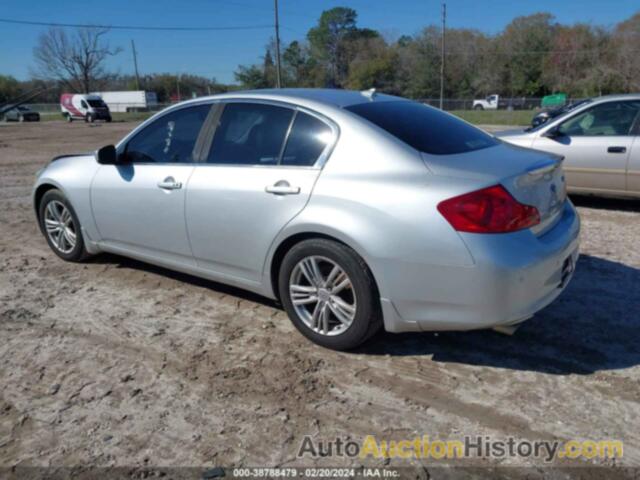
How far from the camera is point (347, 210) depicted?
3092mm

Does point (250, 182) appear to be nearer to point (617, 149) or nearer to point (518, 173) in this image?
point (518, 173)

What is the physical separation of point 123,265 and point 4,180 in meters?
7.65

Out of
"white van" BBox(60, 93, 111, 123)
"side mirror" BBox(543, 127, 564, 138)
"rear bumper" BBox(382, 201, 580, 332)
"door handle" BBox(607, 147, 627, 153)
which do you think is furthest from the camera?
"white van" BBox(60, 93, 111, 123)

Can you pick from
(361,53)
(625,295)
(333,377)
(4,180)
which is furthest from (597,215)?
(361,53)

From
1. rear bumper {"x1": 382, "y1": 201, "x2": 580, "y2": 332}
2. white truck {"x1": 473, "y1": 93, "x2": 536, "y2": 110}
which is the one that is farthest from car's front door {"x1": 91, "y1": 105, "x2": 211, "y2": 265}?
white truck {"x1": 473, "y1": 93, "x2": 536, "y2": 110}

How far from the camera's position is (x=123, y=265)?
518cm

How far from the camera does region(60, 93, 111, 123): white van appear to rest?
4653cm

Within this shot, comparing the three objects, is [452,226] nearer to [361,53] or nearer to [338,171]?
[338,171]

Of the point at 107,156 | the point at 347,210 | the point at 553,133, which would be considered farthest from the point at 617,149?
the point at 107,156

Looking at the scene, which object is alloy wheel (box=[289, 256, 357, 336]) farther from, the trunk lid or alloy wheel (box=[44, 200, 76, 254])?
alloy wheel (box=[44, 200, 76, 254])

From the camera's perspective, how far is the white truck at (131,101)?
64.6 meters

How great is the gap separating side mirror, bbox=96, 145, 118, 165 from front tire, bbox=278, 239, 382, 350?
1954 millimetres

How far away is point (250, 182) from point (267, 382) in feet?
4.30

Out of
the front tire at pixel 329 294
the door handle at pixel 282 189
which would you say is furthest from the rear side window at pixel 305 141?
the front tire at pixel 329 294
